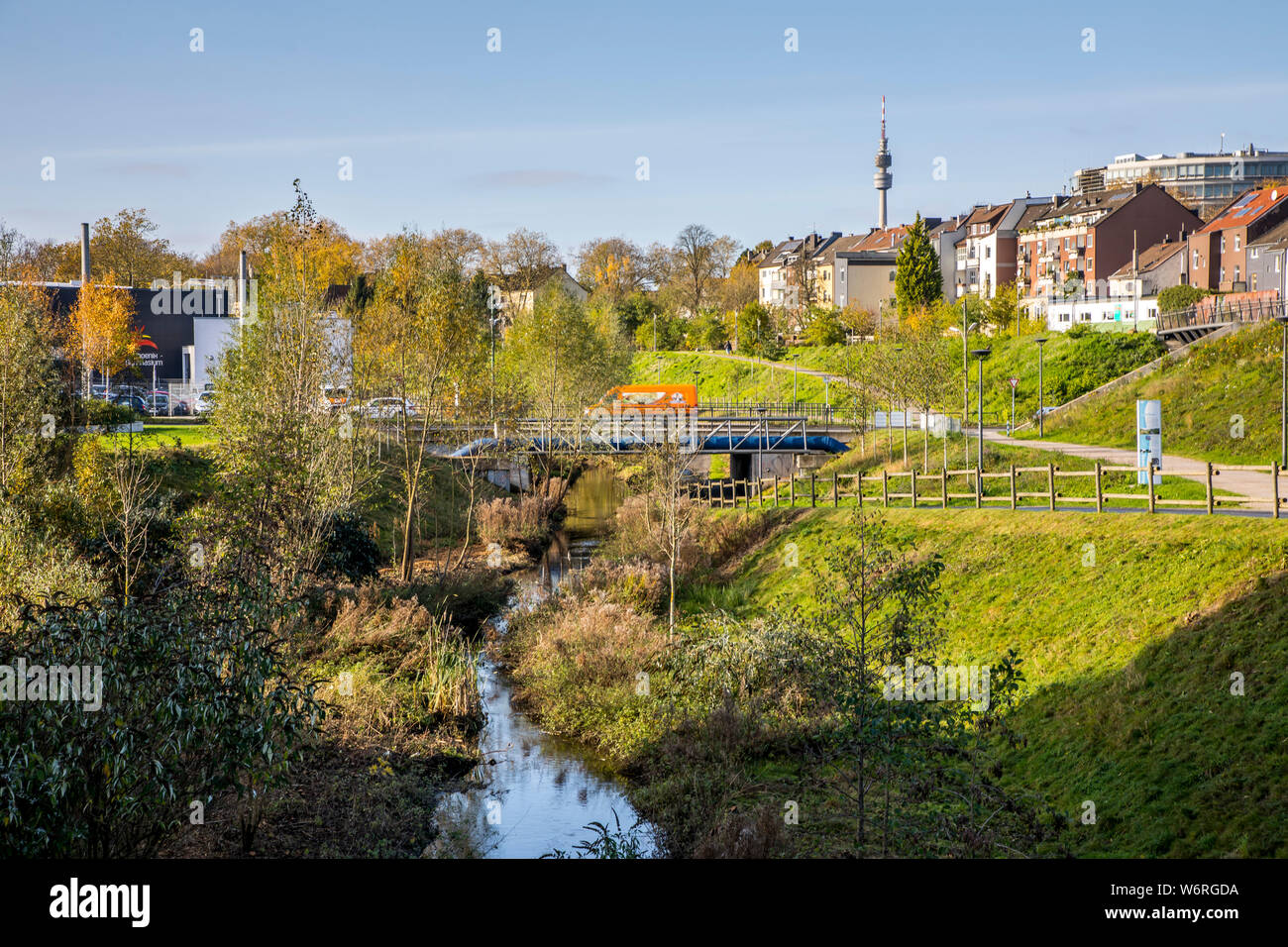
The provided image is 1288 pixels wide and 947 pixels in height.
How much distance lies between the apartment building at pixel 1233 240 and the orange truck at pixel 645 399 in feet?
115

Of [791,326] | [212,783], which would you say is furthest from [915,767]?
[791,326]

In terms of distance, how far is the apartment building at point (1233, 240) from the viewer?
66.0 m

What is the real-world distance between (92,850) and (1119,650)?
559 inches

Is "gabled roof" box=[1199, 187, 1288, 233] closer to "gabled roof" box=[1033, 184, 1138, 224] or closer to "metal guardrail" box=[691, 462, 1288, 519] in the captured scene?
"gabled roof" box=[1033, 184, 1138, 224]

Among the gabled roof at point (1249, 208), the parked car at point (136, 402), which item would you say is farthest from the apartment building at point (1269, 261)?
the parked car at point (136, 402)

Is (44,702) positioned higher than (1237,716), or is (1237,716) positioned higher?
(44,702)

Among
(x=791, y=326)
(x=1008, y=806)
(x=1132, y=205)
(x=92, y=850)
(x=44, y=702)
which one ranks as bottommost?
(x=1008, y=806)

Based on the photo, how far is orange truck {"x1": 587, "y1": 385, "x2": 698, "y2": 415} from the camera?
184 feet

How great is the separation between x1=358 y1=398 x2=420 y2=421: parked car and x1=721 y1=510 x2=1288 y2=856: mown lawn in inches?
504

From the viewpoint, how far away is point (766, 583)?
2808 centimetres

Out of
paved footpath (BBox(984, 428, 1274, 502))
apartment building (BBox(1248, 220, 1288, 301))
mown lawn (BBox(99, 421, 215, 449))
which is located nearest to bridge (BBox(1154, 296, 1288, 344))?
apartment building (BBox(1248, 220, 1288, 301))

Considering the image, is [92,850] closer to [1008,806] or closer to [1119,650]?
[1008,806]

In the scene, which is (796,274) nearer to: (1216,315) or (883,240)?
(883,240)

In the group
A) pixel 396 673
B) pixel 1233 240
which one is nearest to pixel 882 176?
pixel 1233 240
